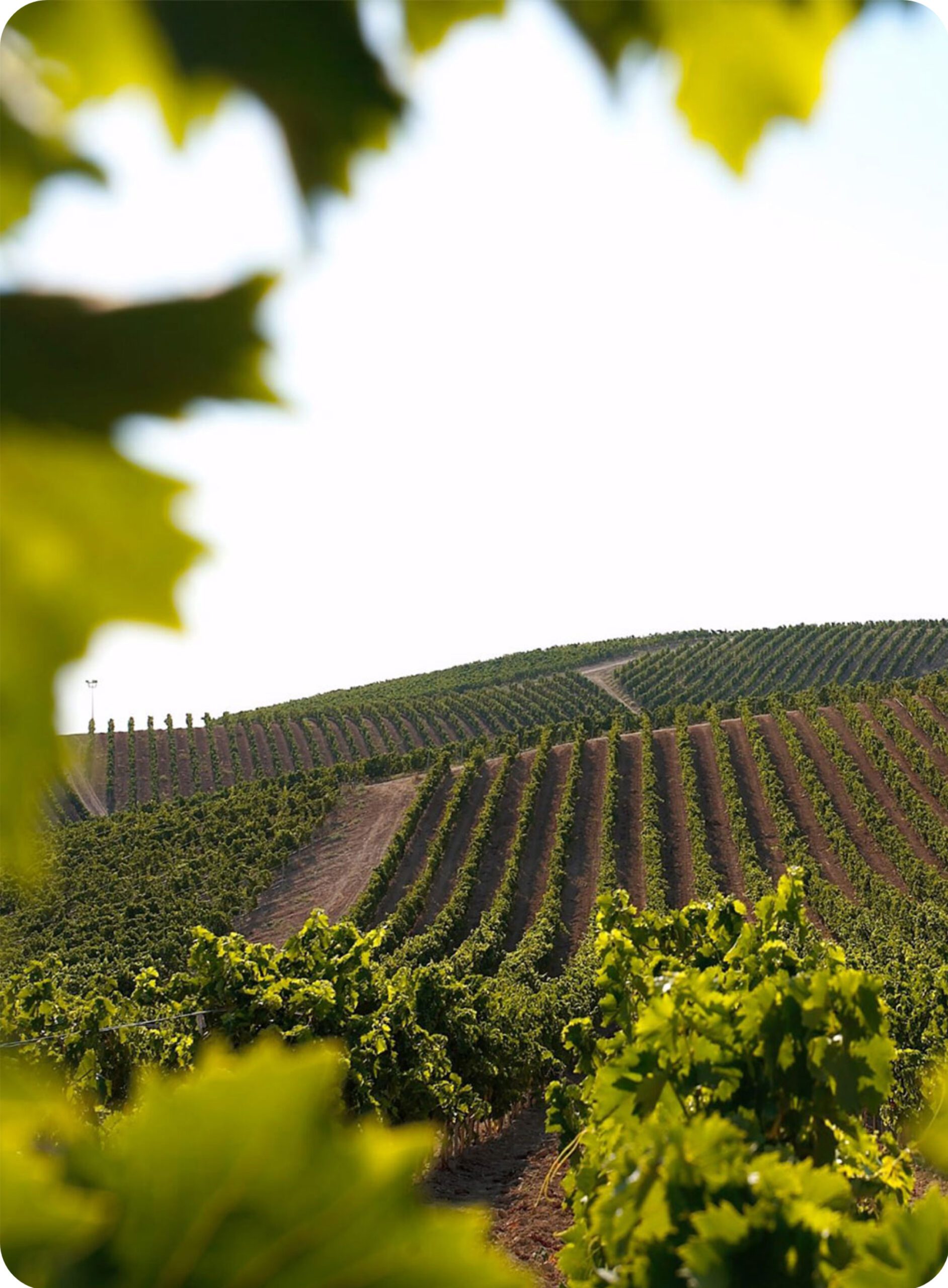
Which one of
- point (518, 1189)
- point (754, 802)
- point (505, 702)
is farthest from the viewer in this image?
point (505, 702)

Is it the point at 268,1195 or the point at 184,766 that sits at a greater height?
the point at 184,766

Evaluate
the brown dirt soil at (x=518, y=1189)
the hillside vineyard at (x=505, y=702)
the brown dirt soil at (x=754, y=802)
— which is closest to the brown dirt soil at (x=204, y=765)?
the hillside vineyard at (x=505, y=702)

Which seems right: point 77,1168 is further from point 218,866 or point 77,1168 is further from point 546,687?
point 546,687

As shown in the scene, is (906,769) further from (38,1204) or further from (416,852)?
(38,1204)

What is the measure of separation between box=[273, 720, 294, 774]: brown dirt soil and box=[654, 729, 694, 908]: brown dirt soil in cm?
1890

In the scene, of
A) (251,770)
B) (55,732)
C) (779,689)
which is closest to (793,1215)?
(55,732)

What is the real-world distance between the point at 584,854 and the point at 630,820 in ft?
8.13

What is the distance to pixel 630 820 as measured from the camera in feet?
82.3

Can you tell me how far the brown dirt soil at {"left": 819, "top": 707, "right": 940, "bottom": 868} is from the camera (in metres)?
21.8

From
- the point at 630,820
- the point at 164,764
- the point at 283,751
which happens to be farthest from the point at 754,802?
the point at 164,764

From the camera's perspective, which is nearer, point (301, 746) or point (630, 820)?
point (630, 820)

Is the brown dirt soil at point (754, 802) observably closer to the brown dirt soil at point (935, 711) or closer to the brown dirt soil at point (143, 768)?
the brown dirt soil at point (935, 711)

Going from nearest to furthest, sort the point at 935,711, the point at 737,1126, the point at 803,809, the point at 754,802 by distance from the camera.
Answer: the point at 737,1126 < the point at 803,809 < the point at 754,802 < the point at 935,711

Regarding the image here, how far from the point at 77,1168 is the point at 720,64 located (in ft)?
2.57
